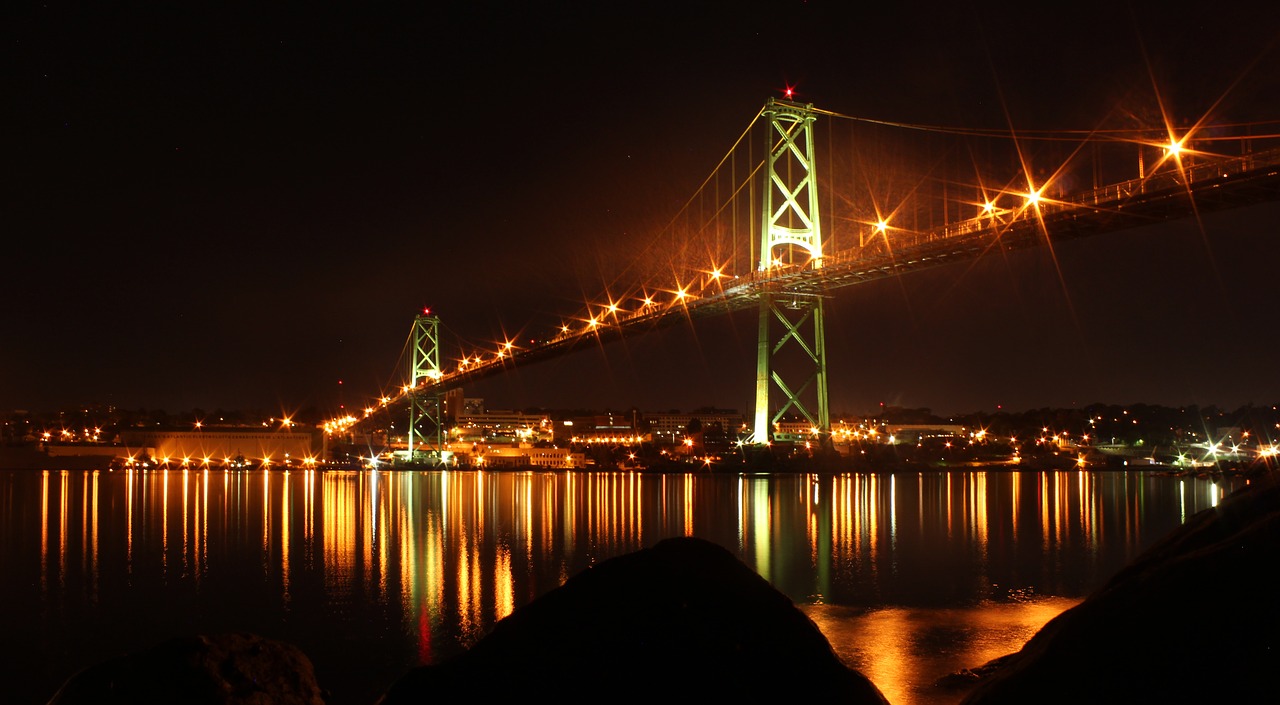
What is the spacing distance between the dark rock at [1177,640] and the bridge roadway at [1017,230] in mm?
16274

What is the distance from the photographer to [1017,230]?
→ 815 inches

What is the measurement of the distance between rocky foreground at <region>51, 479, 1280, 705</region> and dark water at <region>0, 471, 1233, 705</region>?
2245mm

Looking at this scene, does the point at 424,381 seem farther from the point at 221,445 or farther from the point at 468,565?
the point at 468,565

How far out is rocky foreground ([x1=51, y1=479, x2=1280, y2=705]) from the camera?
8.20 feet

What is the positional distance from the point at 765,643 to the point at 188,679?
210 cm

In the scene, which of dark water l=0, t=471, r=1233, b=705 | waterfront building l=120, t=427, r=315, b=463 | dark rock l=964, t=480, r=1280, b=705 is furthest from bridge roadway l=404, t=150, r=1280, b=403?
waterfront building l=120, t=427, r=315, b=463

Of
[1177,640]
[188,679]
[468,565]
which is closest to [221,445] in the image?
[468,565]

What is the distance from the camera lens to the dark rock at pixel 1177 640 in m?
2.40

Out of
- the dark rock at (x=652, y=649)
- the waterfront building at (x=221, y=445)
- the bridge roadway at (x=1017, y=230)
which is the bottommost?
the waterfront building at (x=221, y=445)

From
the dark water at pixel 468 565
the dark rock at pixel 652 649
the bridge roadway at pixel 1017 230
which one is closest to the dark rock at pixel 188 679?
the dark rock at pixel 652 649

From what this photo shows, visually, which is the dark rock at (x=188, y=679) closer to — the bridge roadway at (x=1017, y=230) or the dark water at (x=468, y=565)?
the dark water at (x=468, y=565)

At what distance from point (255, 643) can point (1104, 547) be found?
11.4m

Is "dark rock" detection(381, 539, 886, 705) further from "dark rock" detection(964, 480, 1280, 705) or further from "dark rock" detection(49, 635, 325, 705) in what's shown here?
"dark rock" detection(49, 635, 325, 705)

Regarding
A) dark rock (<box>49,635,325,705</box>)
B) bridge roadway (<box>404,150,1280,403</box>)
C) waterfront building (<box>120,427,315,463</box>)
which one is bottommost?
waterfront building (<box>120,427,315,463</box>)
